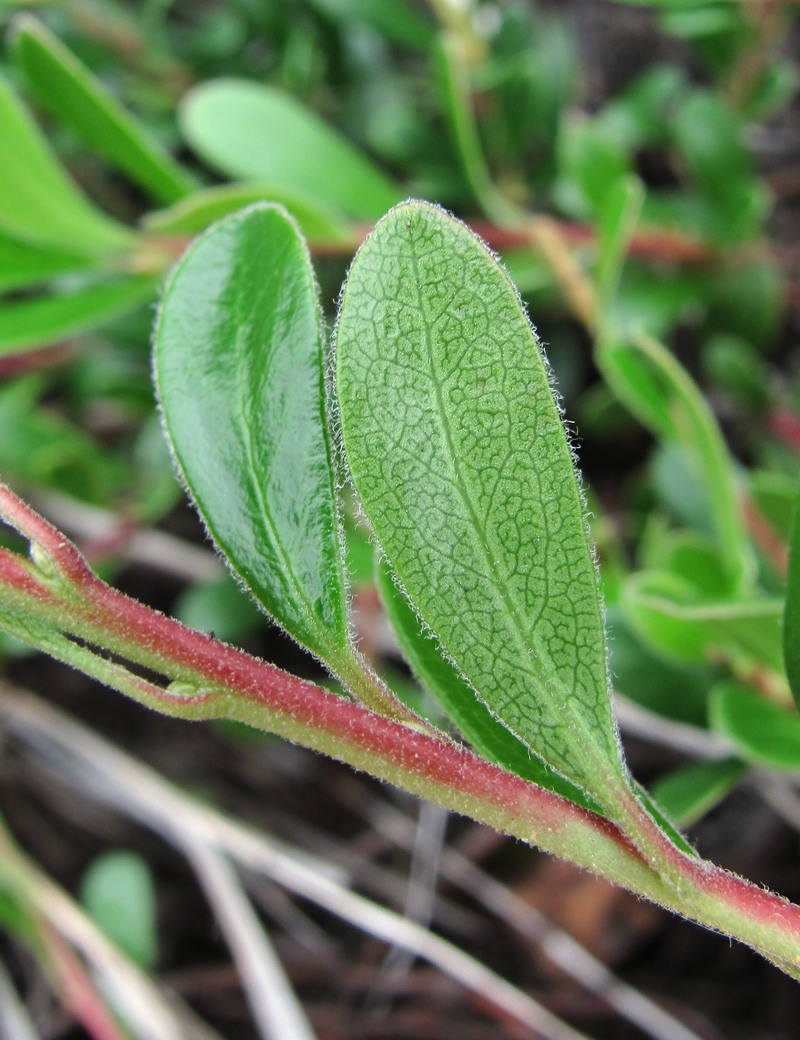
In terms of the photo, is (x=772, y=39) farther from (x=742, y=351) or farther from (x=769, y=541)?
(x=769, y=541)

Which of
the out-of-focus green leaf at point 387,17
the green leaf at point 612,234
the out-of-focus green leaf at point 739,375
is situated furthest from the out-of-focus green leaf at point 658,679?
the out-of-focus green leaf at point 387,17

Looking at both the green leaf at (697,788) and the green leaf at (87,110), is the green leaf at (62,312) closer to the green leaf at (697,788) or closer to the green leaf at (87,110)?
the green leaf at (87,110)

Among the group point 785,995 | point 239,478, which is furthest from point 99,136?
point 785,995

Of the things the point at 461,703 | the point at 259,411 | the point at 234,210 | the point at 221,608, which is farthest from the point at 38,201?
the point at 461,703

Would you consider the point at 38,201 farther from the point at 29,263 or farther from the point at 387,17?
the point at 387,17

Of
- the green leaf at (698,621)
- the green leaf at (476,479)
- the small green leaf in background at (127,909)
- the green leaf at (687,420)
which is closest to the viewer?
the green leaf at (476,479)

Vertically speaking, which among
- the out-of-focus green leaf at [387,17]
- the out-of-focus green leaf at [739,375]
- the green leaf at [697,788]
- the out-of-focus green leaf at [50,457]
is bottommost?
the green leaf at [697,788]

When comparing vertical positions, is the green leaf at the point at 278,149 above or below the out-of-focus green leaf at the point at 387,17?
below
